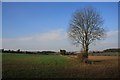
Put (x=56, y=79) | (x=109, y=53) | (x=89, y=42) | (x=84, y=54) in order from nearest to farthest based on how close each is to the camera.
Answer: (x=56, y=79)
(x=84, y=54)
(x=89, y=42)
(x=109, y=53)

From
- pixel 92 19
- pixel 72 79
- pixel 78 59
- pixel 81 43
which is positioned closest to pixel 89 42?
pixel 81 43

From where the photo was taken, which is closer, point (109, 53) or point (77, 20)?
point (77, 20)

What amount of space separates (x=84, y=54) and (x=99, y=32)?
31.9 feet

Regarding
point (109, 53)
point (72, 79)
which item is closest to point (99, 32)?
point (109, 53)

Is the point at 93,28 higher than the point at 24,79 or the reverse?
higher

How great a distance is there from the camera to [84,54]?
2950cm

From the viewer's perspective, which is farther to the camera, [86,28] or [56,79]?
[86,28]

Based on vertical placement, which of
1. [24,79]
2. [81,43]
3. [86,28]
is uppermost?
[86,28]

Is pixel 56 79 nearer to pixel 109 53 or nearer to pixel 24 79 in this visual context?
pixel 24 79

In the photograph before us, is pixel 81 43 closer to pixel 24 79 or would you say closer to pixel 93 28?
pixel 93 28

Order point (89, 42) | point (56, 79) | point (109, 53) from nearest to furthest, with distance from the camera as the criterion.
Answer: point (56, 79) → point (89, 42) → point (109, 53)

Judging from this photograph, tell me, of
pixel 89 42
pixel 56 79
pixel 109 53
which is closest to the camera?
pixel 56 79

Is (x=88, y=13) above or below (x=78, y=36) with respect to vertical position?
above

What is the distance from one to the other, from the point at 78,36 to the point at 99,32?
395cm
